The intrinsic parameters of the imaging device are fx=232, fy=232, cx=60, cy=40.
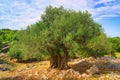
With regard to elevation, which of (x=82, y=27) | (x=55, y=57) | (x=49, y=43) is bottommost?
(x=55, y=57)

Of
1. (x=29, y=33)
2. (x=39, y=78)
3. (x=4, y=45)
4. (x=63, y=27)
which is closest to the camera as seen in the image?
(x=39, y=78)

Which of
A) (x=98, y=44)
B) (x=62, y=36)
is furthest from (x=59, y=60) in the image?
(x=98, y=44)

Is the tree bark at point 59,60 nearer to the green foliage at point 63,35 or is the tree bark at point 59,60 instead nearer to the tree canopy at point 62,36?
the tree canopy at point 62,36

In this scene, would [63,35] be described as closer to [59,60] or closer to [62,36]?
[62,36]

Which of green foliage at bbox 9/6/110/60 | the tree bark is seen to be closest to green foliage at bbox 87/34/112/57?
green foliage at bbox 9/6/110/60

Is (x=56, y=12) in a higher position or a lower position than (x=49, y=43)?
higher

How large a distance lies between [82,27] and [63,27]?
120 inches

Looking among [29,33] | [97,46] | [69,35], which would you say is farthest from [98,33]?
[29,33]

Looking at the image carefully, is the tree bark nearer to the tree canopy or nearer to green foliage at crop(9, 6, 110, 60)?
the tree canopy

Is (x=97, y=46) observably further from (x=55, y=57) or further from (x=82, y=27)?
(x=55, y=57)

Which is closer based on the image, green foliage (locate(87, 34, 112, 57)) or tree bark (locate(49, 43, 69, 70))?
green foliage (locate(87, 34, 112, 57))

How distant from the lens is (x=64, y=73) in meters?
35.5

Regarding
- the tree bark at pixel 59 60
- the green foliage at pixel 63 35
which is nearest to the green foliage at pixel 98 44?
the green foliage at pixel 63 35

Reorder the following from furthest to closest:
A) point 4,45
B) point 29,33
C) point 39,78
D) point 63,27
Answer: point 4,45 < point 29,33 < point 63,27 < point 39,78
